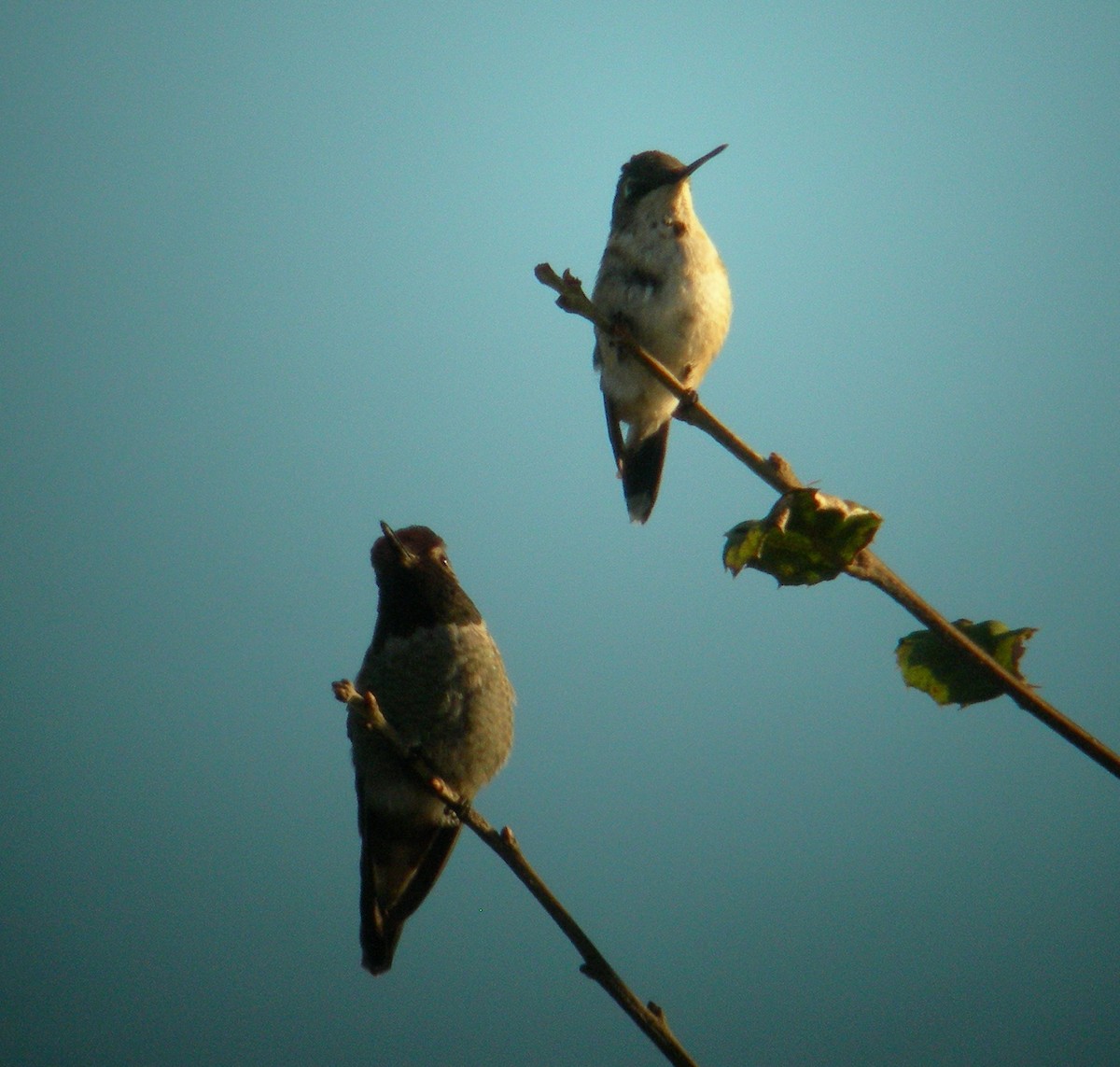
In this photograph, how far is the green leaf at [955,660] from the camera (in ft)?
4.95

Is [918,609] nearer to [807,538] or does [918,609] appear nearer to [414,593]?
[807,538]

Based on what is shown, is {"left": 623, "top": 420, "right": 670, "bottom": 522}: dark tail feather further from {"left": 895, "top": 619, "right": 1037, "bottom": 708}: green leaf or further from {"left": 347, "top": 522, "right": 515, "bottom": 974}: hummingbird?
{"left": 895, "top": 619, "right": 1037, "bottom": 708}: green leaf

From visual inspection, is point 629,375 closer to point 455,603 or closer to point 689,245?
point 689,245

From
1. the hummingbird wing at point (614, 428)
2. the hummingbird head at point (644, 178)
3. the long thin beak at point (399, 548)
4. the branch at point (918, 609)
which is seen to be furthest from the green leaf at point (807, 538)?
the hummingbird wing at point (614, 428)

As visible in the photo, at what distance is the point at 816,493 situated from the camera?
1.53m

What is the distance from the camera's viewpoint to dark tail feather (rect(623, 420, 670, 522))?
6.54m

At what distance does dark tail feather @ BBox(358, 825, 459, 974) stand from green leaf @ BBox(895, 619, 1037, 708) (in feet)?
11.3

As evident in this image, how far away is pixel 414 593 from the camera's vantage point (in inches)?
192

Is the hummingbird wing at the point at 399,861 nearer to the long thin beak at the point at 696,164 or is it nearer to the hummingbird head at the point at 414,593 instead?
the hummingbird head at the point at 414,593

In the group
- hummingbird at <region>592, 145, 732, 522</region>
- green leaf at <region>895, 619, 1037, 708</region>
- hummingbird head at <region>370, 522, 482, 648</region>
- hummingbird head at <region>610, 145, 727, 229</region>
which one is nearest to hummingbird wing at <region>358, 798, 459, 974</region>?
hummingbird head at <region>370, 522, 482, 648</region>

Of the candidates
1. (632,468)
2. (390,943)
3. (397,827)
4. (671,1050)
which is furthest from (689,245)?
(671,1050)

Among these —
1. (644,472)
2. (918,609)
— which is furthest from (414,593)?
(918,609)

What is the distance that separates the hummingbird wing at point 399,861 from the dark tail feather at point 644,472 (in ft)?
7.89

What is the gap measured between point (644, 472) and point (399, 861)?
8.96 feet
